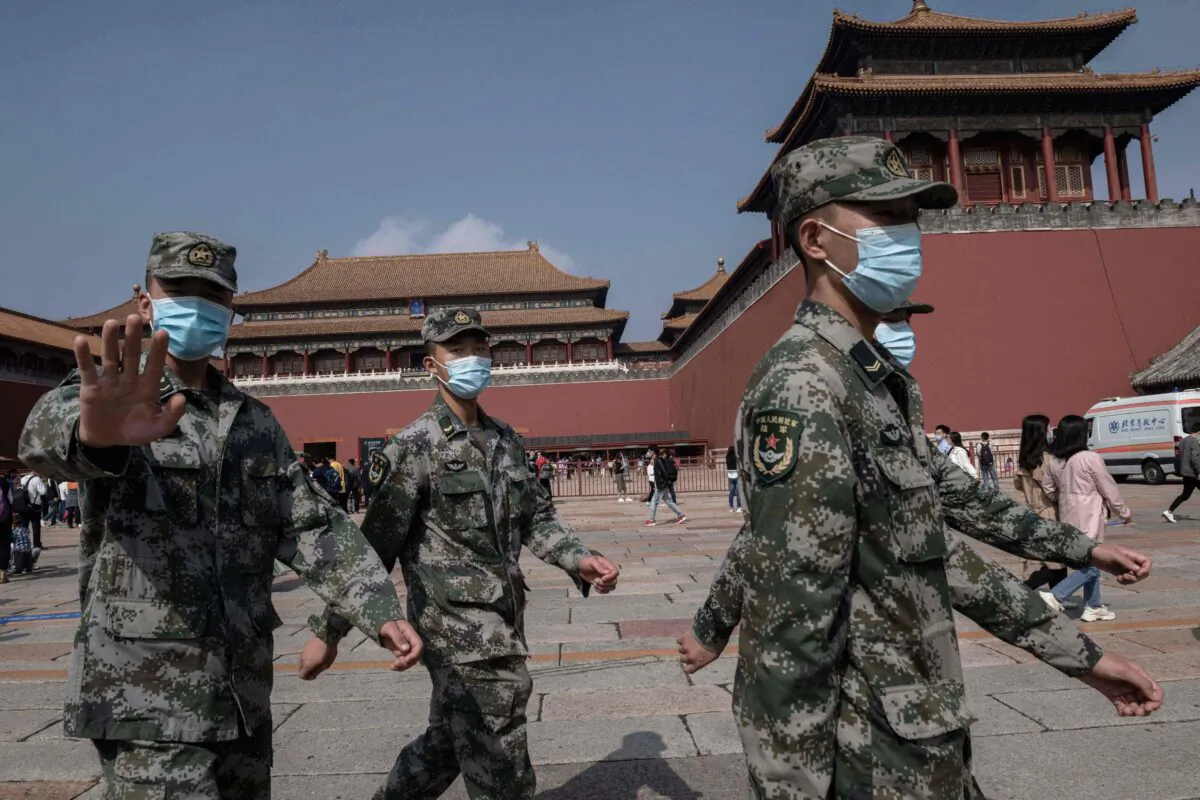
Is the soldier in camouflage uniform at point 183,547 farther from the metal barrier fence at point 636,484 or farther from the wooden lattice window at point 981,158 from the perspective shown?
the wooden lattice window at point 981,158

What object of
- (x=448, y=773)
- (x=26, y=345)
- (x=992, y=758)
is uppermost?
(x=26, y=345)

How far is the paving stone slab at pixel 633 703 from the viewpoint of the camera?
12.1 feet

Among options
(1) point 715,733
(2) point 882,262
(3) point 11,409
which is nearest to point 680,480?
(1) point 715,733

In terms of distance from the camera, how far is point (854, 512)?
132 cm

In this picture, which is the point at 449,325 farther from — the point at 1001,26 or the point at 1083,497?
the point at 1001,26

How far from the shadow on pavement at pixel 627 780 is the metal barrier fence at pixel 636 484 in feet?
51.4

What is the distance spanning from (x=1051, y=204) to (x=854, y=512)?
68.3 feet

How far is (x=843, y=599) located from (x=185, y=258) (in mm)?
1636

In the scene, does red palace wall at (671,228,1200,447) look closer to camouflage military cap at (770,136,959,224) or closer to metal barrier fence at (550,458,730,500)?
metal barrier fence at (550,458,730,500)

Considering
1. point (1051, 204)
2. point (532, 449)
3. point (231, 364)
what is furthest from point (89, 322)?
point (1051, 204)

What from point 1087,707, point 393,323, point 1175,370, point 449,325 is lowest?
point 1087,707

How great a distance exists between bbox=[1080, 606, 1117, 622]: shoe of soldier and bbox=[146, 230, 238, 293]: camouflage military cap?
533cm

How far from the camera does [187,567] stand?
5.79 ft

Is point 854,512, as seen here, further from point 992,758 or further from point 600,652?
point 600,652
